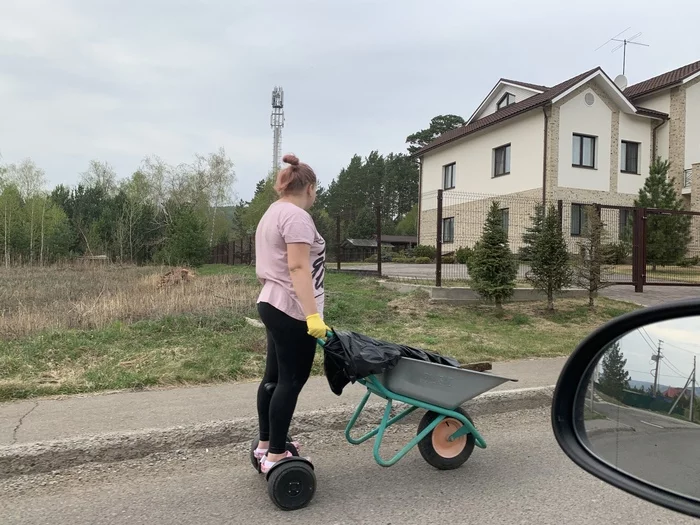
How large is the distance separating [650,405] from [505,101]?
31.2 m

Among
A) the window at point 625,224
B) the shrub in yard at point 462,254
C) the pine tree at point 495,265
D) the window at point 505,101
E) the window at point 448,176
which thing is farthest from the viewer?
the window at point 448,176

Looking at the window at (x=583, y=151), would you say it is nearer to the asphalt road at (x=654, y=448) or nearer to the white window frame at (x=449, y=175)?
the white window frame at (x=449, y=175)

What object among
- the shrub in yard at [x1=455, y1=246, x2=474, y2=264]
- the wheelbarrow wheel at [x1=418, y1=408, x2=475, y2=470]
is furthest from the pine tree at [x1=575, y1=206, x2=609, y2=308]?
the wheelbarrow wheel at [x1=418, y1=408, x2=475, y2=470]

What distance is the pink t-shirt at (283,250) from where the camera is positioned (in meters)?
→ 2.99

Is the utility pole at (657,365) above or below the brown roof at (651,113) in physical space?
below

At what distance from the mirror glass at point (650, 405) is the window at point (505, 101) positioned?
3016 centimetres

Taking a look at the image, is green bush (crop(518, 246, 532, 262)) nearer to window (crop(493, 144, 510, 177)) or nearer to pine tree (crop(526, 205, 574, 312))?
pine tree (crop(526, 205, 574, 312))

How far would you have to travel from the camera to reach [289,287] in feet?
10.0

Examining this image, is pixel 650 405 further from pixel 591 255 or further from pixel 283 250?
pixel 591 255

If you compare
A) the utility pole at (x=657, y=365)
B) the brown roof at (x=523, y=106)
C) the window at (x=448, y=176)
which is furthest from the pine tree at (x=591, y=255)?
the window at (x=448, y=176)

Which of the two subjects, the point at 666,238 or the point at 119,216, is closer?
the point at 666,238

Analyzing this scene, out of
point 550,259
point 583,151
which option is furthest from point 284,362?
point 583,151

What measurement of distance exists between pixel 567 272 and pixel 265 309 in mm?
8410

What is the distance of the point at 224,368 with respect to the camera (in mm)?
5832
